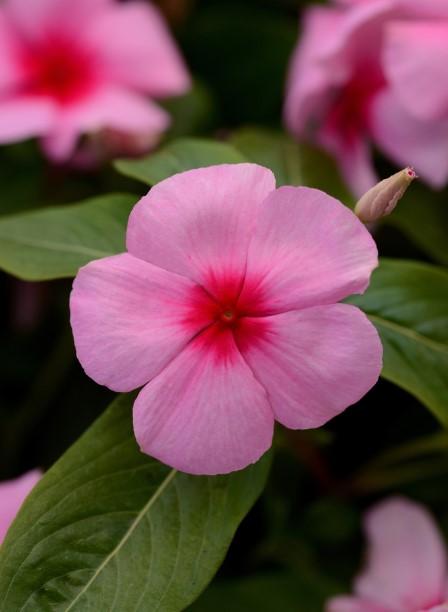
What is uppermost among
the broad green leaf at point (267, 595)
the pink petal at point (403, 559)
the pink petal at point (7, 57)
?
the pink petal at point (7, 57)

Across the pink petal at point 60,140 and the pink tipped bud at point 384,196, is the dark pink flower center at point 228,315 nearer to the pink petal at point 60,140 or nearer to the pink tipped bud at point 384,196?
the pink tipped bud at point 384,196

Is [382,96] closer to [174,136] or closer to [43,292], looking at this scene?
[174,136]

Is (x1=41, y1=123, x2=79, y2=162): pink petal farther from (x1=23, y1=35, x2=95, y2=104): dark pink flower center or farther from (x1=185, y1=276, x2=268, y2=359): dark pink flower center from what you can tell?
(x1=185, y1=276, x2=268, y2=359): dark pink flower center

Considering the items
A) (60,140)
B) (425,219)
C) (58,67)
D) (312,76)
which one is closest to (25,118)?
(60,140)

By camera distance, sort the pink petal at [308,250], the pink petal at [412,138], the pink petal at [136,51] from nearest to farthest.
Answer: the pink petal at [308,250], the pink petal at [412,138], the pink petal at [136,51]

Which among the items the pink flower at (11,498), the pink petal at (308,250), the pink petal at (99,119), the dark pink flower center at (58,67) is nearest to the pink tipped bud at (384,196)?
the pink petal at (308,250)

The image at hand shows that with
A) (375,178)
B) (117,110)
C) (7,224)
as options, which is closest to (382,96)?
(375,178)

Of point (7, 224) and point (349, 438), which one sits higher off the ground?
point (7, 224)

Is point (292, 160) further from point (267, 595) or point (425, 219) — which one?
point (267, 595)
